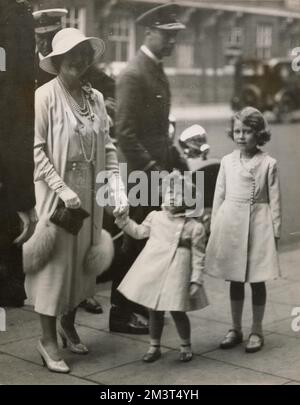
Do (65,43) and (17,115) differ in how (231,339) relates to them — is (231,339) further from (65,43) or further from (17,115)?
(65,43)

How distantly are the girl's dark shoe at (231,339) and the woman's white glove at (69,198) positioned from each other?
118cm

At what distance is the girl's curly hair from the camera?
4992 millimetres

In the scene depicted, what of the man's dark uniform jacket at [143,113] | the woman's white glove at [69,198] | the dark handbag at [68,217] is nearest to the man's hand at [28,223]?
the dark handbag at [68,217]

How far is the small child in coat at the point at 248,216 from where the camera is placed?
5027 millimetres

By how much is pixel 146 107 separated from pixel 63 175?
705 mm

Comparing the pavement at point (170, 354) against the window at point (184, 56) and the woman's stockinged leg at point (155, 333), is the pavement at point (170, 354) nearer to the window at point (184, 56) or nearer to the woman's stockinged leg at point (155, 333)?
the woman's stockinged leg at point (155, 333)

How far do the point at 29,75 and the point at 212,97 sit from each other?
1.59 m

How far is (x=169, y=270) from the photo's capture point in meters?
4.80

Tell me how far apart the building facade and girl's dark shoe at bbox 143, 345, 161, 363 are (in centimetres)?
137

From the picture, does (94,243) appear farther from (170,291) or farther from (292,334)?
(292,334)

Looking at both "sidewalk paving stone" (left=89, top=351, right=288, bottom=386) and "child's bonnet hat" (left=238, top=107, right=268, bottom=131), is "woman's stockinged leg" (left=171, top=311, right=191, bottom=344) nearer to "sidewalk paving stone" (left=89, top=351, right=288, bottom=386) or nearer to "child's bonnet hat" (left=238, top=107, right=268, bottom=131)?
"sidewalk paving stone" (left=89, top=351, right=288, bottom=386)

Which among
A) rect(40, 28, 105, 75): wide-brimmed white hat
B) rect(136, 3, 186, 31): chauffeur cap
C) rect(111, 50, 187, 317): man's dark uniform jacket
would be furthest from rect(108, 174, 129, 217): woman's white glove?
rect(136, 3, 186, 31): chauffeur cap

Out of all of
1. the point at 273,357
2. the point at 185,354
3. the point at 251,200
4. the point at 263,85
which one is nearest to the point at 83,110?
the point at 251,200
